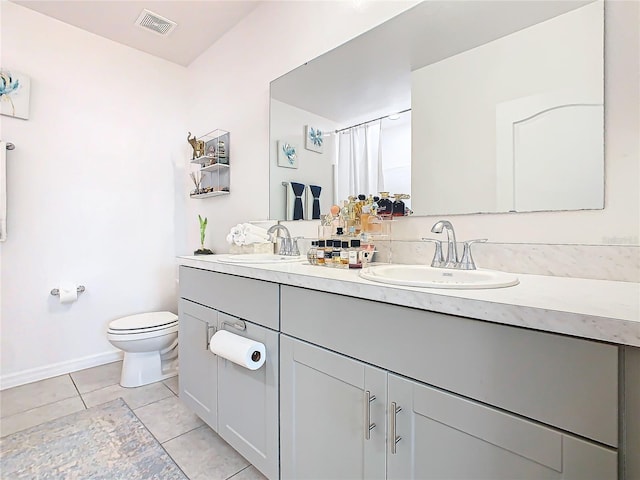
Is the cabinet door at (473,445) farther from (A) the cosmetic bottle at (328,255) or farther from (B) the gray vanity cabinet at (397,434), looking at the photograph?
(A) the cosmetic bottle at (328,255)

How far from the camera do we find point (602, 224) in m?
0.96

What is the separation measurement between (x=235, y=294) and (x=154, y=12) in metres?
2.09

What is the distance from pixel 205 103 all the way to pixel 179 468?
2472mm

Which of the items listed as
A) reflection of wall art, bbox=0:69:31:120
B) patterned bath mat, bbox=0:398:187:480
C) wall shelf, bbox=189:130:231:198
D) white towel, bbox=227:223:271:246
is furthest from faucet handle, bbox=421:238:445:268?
reflection of wall art, bbox=0:69:31:120

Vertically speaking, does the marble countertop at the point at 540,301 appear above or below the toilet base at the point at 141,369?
above

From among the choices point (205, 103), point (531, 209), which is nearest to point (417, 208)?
point (531, 209)

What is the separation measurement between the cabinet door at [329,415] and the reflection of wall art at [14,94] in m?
2.40

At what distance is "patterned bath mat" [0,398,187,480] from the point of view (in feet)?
4.39

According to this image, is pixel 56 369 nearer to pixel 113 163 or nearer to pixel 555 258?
pixel 113 163

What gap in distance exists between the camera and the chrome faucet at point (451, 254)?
113 cm

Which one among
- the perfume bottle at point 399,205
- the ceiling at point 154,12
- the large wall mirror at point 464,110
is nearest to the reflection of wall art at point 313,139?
the large wall mirror at point 464,110

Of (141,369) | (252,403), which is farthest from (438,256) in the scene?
(141,369)

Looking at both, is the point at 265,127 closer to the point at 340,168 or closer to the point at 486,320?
the point at 340,168

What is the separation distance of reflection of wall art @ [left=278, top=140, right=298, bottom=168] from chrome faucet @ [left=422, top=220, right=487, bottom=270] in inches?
39.2
